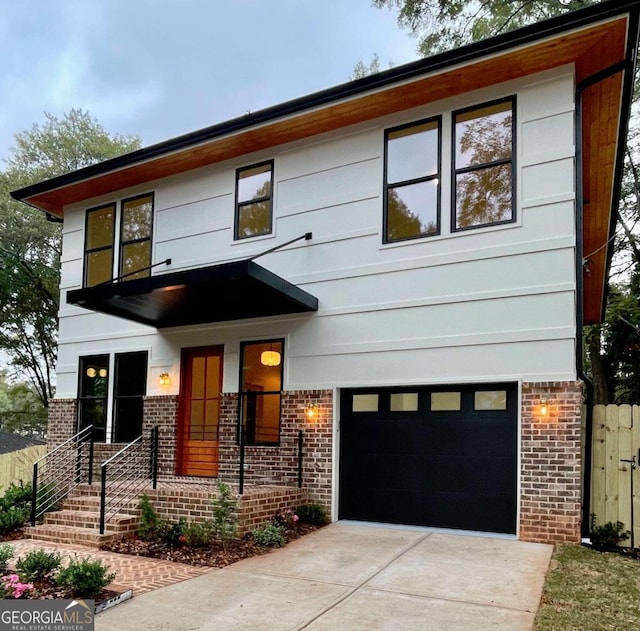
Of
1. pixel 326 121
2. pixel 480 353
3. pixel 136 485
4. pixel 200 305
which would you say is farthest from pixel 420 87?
pixel 136 485

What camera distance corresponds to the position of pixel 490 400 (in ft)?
25.2

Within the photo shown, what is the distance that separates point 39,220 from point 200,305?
47.7ft

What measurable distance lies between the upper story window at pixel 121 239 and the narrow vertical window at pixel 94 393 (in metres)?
1.58

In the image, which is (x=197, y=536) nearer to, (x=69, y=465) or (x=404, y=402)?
(x=404, y=402)

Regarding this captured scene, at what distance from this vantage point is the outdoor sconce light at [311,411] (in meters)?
8.84

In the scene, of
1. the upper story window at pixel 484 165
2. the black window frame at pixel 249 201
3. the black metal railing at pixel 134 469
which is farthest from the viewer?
the black window frame at pixel 249 201

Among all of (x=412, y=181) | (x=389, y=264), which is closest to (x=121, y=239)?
(x=389, y=264)

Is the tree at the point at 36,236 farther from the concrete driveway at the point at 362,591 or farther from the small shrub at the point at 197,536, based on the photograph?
the concrete driveway at the point at 362,591

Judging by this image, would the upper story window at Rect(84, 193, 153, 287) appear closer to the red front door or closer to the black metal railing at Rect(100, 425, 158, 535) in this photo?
the red front door

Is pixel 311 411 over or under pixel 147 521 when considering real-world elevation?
over

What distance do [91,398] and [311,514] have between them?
536 cm

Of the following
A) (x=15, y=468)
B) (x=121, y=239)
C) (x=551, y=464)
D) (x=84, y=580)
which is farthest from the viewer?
(x=15, y=468)

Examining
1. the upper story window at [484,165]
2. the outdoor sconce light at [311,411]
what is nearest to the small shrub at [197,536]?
the outdoor sconce light at [311,411]

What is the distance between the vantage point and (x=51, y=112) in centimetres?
2284
